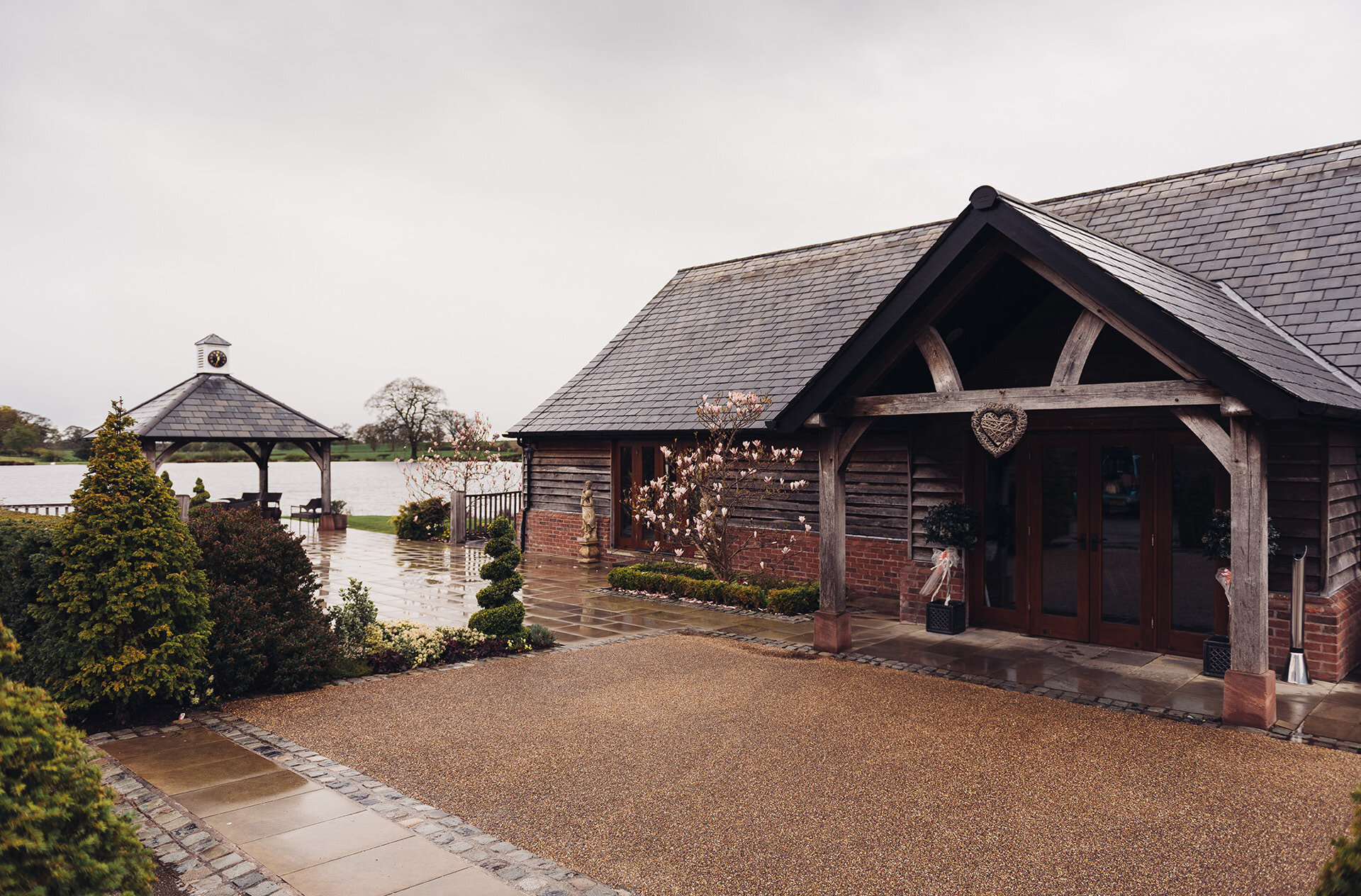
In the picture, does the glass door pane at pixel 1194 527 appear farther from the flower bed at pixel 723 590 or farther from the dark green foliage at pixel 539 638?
the dark green foliage at pixel 539 638

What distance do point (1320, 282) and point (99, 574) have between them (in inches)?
509

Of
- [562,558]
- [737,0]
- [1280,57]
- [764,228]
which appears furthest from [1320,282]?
[764,228]

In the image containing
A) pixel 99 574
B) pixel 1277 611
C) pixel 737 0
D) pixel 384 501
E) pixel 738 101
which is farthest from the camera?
pixel 384 501

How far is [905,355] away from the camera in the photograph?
27.7ft

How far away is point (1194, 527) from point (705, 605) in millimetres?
6681

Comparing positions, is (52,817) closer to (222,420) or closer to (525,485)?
(525,485)

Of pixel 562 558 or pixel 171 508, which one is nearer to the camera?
pixel 171 508

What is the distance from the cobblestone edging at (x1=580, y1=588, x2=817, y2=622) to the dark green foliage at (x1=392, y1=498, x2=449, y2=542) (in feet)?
30.0

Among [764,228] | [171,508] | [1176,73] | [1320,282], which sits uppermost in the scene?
[764,228]

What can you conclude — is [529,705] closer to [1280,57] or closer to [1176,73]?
[1176,73]

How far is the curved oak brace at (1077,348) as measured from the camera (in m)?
7.16

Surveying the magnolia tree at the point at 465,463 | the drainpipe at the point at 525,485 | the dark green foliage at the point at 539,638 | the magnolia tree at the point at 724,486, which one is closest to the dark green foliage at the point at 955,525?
the magnolia tree at the point at 724,486

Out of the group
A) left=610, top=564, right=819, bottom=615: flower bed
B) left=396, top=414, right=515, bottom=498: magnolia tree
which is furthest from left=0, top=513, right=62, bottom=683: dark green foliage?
left=396, top=414, right=515, bottom=498: magnolia tree

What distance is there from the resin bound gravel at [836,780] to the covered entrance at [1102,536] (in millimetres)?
2399
